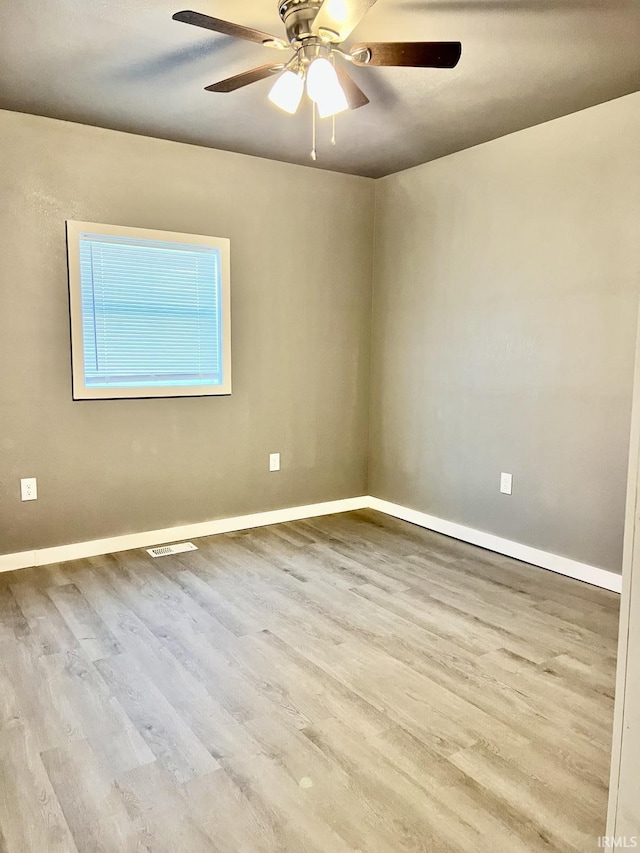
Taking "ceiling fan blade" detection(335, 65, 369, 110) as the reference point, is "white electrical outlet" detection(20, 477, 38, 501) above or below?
below

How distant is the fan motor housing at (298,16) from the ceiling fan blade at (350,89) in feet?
0.59

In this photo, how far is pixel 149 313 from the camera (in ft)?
11.3

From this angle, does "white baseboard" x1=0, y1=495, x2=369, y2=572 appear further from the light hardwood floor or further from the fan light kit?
the fan light kit

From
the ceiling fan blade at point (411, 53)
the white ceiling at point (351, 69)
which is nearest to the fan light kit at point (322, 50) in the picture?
the ceiling fan blade at point (411, 53)

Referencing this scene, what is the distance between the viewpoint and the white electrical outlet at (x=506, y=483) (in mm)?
3444

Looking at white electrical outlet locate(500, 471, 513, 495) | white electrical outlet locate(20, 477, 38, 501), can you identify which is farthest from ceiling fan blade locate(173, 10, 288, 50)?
white electrical outlet locate(500, 471, 513, 495)


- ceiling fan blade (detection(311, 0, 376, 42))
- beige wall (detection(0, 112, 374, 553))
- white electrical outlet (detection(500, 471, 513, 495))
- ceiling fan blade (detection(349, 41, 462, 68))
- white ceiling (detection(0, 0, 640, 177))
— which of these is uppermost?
white ceiling (detection(0, 0, 640, 177))

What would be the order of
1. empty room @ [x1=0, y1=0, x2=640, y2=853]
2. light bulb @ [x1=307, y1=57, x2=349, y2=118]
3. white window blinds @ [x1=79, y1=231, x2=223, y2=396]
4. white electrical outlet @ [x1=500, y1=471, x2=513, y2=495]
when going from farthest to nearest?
white electrical outlet @ [x1=500, y1=471, x2=513, y2=495]
white window blinds @ [x1=79, y1=231, x2=223, y2=396]
light bulb @ [x1=307, y1=57, x2=349, y2=118]
empty room @ [x1=0, y1=0, x2=640, y2=853]

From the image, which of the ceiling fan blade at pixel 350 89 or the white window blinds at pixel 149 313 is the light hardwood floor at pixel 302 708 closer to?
the white window blinds at pixel 149 313

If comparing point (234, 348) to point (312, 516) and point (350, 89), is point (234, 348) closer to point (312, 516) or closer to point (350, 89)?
point (312, 516)

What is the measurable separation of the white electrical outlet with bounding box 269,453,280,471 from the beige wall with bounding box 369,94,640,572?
2.62ft

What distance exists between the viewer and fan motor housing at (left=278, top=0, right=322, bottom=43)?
1871mm

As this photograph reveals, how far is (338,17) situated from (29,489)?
263 cm

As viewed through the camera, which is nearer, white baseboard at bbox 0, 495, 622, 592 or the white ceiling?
the white ceiling
